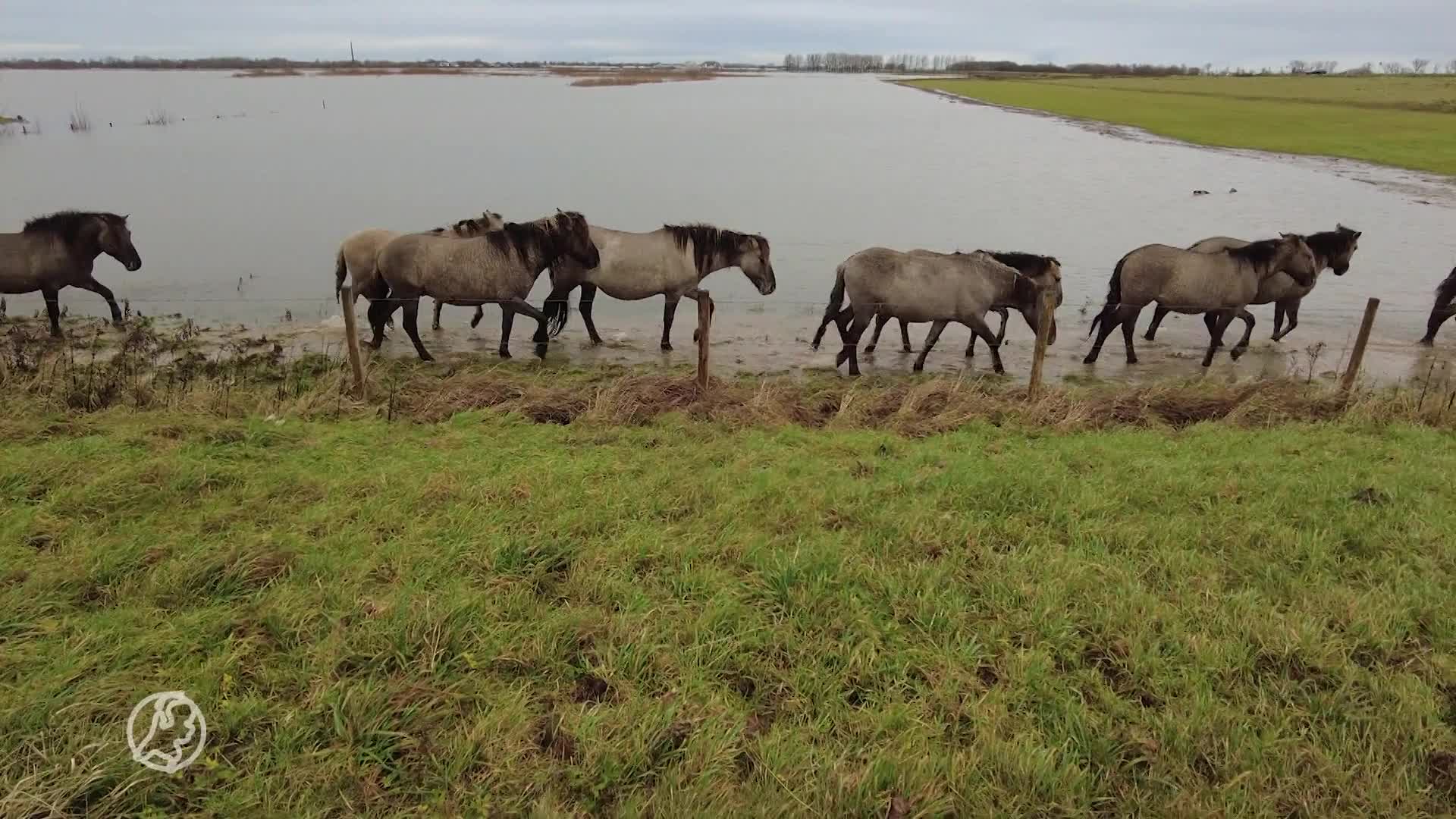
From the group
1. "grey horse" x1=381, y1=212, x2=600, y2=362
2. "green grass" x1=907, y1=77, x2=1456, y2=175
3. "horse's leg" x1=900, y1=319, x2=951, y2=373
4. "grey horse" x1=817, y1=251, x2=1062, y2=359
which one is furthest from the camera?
"green grass" x1=907, y1=77, x2=1456, y2=175

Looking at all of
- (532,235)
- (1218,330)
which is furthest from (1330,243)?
(532,235)

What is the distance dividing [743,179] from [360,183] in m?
11.5

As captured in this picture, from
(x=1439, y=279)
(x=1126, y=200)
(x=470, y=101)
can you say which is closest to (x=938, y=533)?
(x=1439, y=279)

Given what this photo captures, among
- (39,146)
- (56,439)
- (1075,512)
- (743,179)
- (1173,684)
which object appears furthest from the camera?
(39,146)

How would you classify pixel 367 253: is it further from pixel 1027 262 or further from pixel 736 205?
pixel 736 205

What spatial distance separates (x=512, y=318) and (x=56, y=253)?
604 cm

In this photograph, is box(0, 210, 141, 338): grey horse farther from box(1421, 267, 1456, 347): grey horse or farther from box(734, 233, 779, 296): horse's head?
box(1421, 267, 1456, 347): grey horse

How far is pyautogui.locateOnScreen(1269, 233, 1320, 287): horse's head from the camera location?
35.5 ft

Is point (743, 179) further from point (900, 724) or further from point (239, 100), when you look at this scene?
point (239, 100)

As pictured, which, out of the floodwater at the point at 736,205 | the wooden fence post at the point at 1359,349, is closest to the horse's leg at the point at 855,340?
the floodwater at the point at 736,205

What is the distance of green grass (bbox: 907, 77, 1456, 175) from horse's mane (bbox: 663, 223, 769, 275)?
2952cm

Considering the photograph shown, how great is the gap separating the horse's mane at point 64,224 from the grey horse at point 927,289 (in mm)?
10201

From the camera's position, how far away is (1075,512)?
16.3 feet

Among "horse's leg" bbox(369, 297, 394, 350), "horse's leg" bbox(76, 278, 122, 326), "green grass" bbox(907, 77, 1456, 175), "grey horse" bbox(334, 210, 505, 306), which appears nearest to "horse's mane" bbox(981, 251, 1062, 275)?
"grey horse" bbox(334, 210, 505, 306)
